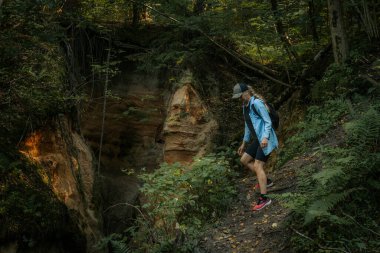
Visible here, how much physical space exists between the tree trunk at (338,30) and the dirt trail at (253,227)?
9.92 feet

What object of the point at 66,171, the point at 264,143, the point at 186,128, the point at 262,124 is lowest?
the point at 66,171

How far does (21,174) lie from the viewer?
6219 mm

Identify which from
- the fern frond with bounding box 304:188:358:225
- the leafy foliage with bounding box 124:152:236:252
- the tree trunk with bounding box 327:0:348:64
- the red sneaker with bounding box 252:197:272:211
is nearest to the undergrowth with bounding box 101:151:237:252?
the leafy foliage with bounding box 124:152:236:252

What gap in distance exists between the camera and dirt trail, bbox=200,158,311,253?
17.6 feet

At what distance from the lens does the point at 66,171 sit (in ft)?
25.8

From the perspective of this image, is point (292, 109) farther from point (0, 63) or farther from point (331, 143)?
point (0, 63)

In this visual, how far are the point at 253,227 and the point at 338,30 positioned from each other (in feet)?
18.1

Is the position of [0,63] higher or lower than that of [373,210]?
higher

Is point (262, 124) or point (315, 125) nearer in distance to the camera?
point (262, 124)

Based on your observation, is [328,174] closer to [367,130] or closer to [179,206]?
[367,130]

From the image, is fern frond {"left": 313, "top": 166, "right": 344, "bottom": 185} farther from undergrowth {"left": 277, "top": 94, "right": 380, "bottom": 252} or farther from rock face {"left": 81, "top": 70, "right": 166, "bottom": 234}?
rock face {"left": 81, "top": 70, "right": 166, "bottom": 234}

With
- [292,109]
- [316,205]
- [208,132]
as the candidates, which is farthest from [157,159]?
[316,205]

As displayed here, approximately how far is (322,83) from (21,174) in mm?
6903

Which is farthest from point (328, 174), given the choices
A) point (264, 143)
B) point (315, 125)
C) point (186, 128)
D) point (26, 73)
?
point (186, 128)
